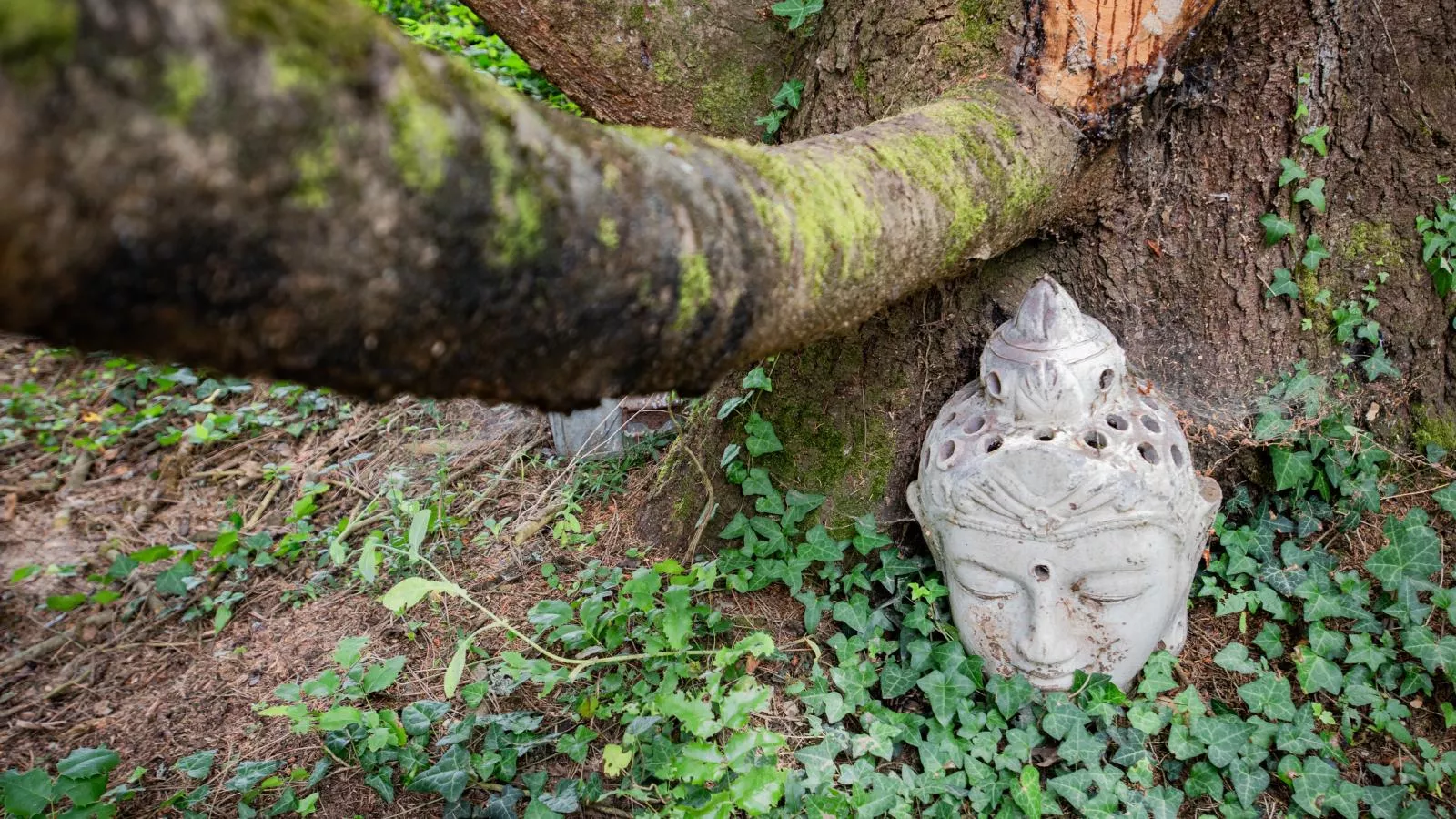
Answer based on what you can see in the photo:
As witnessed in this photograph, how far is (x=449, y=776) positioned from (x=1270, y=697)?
7.01ft

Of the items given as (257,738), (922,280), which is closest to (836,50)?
(922,280)

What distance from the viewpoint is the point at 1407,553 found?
2391 millimetres

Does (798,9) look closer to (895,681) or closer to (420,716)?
(895,681)

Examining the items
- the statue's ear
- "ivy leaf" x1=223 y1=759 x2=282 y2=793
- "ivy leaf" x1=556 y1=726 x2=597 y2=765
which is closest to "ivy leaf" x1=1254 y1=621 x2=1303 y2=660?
the statue's ear

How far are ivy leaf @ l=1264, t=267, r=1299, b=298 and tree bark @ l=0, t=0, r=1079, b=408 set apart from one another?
1.81m

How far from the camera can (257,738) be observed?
8.84 feet

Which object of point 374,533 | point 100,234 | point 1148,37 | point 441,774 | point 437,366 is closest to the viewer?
point 100,234

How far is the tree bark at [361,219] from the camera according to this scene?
0.66 meters

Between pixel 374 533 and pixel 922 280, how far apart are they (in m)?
2.54

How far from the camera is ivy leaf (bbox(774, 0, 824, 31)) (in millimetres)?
2574

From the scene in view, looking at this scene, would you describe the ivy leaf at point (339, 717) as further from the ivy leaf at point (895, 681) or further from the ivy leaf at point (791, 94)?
the ivy leaf at point (791, 94)

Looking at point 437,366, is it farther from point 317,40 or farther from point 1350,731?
point 1350,731

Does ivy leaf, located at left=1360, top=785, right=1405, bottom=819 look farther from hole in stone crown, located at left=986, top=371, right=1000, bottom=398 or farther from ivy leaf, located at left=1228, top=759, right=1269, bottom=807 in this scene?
hole in stone crown, located at left=986, top=371, right=1000, bottom=398

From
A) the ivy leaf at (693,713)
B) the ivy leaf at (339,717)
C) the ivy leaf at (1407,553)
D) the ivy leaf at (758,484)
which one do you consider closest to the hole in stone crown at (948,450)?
the ivy leaf at (758,484)
